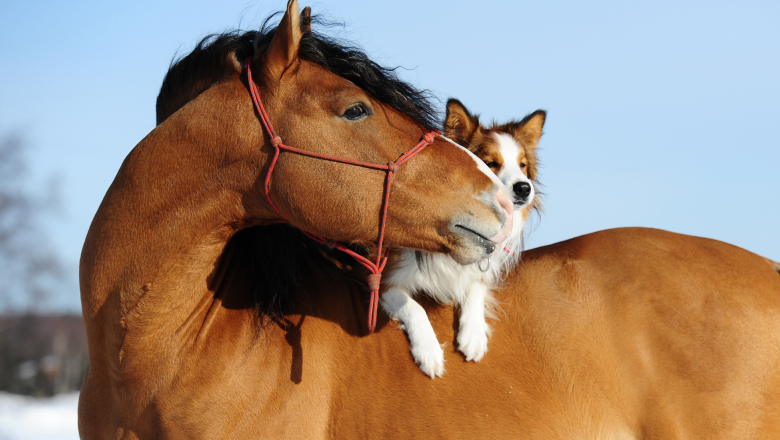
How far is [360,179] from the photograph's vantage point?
2.51 m

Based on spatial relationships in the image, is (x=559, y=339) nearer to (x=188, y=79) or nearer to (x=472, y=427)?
(x=472, y=427)

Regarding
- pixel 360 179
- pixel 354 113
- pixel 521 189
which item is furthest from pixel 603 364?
pixel 354 113

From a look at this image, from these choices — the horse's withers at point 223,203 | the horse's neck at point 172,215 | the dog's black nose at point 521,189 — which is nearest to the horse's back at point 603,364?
the dog's black nose at point 521,189

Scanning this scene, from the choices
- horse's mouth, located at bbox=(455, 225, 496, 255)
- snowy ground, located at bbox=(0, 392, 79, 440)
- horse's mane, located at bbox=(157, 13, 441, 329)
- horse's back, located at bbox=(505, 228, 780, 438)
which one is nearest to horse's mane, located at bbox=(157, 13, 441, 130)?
horse's mane, located at bbox=(157, 13, 441, 329)

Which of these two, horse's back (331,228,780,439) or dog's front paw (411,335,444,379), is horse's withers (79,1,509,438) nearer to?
dog's front paw (411,335,444,379)

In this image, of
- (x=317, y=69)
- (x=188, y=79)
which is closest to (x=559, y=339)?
(x=317, y=69)

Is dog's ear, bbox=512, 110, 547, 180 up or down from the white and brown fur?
up

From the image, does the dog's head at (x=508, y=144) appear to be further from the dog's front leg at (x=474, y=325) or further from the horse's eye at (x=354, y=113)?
the horse's eye at (x=354, y=113)

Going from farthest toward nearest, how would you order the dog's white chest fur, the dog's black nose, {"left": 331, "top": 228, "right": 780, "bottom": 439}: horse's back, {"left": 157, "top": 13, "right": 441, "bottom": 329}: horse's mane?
the dog's black nose → the dog's white chest fur → {"left": 331, "top": 228, "right": 780, "bottom": 439}: horse's back → {"left": 157, "top": 13, "right": 441, "bottom": 329}: horse's mane

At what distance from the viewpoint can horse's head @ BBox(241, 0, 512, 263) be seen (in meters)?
2.46

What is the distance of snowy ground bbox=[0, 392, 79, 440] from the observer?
27.2 ft

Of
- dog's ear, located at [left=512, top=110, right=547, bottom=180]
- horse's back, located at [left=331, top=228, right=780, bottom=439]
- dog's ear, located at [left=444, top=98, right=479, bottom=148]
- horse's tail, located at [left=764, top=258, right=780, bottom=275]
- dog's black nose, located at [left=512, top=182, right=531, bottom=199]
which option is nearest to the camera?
horse's back, located at [left=331, top=228, right=780, bottom=439]

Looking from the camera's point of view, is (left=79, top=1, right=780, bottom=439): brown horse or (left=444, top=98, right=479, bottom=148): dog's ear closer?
(left=79, top=1, right=780, bottom=439): brown horse

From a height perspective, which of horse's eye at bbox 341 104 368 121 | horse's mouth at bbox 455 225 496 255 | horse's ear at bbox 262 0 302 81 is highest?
horse's ear at bbox 262 0 302 81
